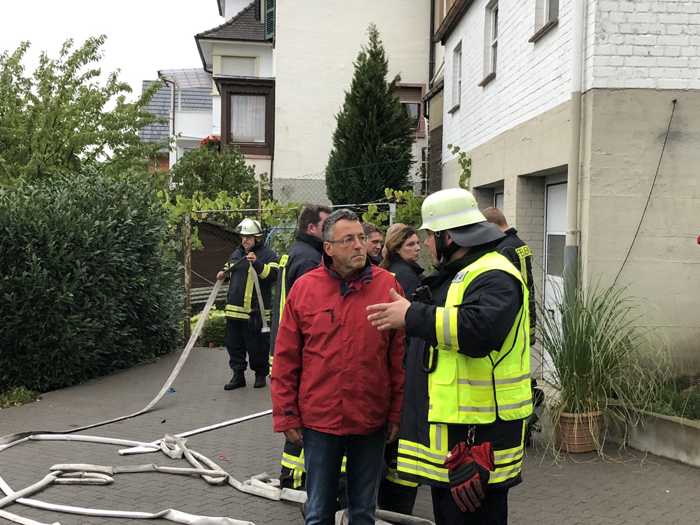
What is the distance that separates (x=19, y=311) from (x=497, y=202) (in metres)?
6.77

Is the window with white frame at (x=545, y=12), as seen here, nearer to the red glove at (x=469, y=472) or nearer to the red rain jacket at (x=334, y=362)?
the red rain jacket at (x=334, y=362)

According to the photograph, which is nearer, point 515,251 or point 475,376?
point 475,376

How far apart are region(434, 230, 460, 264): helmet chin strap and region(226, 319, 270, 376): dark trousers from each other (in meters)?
5.57

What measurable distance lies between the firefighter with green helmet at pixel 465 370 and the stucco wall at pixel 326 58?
21.6 meters

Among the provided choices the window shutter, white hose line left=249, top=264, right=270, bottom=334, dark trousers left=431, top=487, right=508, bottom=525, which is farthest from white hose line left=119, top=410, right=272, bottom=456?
the window shutter

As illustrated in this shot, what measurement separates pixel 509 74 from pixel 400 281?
6.02 meters

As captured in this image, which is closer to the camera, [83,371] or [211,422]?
[211,422]

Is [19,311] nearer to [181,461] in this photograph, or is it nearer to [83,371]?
[83,371]

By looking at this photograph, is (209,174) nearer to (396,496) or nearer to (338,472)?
(396,496)

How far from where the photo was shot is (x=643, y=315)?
23.8 ft

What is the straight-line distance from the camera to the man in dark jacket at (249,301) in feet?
28.2

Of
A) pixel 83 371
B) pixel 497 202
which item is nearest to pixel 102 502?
pixel 83 371

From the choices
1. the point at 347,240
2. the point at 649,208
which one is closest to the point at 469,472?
the point at 347,240

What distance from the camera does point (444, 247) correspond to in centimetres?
339
